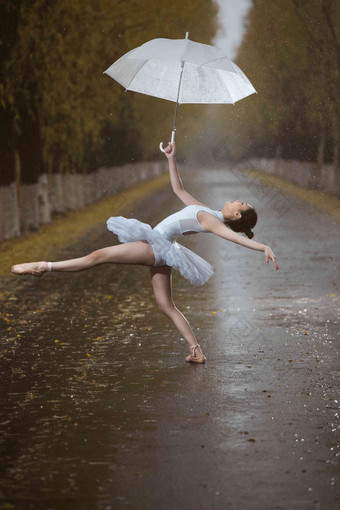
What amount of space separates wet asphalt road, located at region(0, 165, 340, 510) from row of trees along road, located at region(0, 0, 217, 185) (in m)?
9.62

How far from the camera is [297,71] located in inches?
1652

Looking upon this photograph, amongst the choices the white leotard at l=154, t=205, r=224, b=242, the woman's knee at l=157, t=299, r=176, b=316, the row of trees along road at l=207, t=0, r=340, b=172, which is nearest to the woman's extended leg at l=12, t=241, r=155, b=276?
the white leotard at l=154, t=205, r=224, b=242

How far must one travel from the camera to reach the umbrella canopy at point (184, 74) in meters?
9.45

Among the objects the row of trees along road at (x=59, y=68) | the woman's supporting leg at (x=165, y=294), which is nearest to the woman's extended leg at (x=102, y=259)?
the woman's supporting leg at (x=165, y=294)

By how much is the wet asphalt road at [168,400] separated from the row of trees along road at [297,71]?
80.7ft

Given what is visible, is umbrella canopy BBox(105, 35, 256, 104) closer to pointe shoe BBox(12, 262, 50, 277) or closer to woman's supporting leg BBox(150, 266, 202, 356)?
woman's supporting leg BBox(150, 266, 202, 356)

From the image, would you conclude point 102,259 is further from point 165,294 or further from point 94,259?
point 165,294

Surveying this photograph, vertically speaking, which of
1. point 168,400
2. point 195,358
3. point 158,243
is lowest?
point 195,358

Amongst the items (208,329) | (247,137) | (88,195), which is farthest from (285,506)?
(247,137)

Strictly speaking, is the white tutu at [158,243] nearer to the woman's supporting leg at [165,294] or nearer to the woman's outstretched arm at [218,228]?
the woman's supporting leg at [165,294]

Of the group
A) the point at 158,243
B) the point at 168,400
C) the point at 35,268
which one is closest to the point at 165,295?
the point at 158,243

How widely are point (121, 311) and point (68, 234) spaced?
14277 millimetres

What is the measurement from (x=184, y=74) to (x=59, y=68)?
17.7 meters

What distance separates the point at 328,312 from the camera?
41.2 feet
